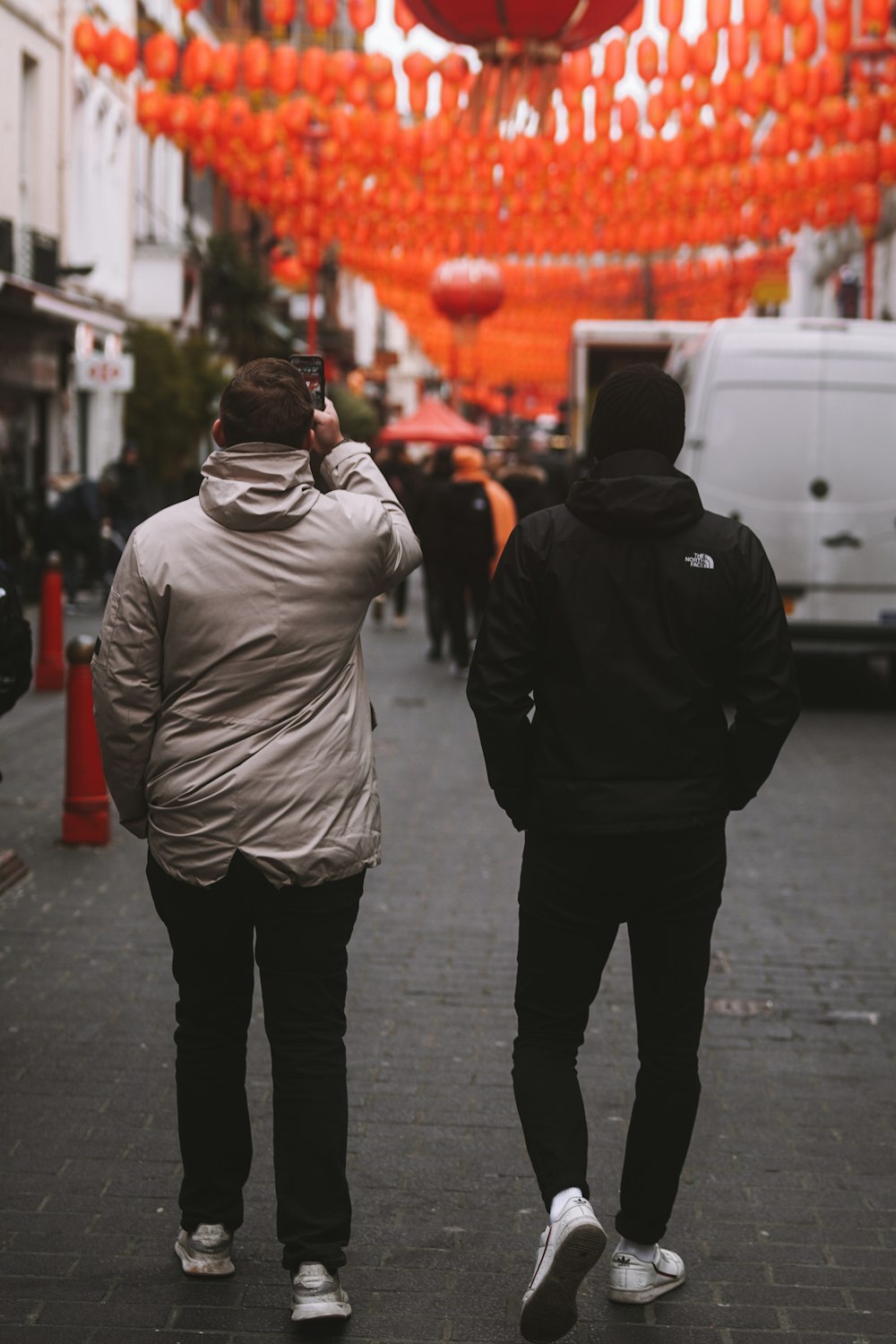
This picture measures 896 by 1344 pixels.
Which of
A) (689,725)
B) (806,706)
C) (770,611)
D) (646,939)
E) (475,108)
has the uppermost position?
(475,108)

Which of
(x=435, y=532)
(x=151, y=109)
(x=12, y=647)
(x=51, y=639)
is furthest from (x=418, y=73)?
(x=12, y=647)

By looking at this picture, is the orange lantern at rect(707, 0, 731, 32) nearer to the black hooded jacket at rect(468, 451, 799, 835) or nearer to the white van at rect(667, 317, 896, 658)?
the white van at rect(667, 317, 896, 658)

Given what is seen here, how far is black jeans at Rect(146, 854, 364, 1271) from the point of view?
360cm

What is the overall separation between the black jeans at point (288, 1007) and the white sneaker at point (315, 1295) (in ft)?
0.08

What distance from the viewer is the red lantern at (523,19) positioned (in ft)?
29.8

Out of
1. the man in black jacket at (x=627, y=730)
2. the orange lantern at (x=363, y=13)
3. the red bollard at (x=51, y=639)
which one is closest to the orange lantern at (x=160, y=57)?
the orange lantern at (x=363, y=13)

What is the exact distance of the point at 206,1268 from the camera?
151 inches

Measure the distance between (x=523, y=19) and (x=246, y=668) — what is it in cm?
650

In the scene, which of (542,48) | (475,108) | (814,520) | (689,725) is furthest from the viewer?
(814,520)

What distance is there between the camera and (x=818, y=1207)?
14.2ft

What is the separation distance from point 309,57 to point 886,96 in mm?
5517

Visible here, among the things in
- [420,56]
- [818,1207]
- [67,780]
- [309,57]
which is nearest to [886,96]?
[420,56]

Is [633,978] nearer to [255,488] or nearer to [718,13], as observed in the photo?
[255,488]

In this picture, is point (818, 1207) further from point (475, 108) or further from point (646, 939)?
point (475, 108)
